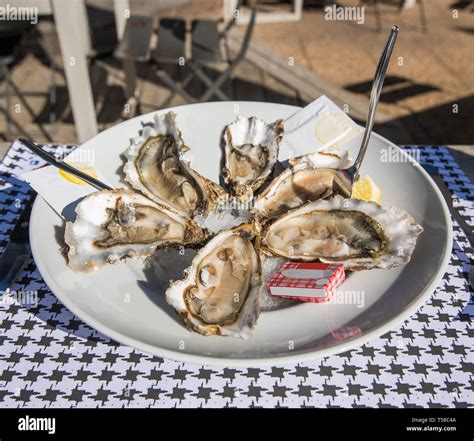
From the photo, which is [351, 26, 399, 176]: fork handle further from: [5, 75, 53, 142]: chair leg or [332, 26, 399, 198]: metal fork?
[5, 75, 53, 142]: chair leg

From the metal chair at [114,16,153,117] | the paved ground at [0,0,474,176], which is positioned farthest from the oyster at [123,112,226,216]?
the paved ground at [0,0,474,176]

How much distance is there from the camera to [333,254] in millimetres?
1101

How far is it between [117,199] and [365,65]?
2913 millimetres

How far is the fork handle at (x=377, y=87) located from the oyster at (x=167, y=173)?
328 mm

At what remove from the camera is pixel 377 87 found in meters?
1.19

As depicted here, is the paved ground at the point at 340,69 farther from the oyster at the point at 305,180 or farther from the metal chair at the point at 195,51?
the oyster at the point at 305,180

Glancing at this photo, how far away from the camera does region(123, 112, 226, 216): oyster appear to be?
1.23m

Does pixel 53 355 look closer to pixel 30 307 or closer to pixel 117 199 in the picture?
pixel 30 307

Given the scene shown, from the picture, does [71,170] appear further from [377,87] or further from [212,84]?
[212,84]

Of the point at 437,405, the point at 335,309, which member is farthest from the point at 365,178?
the point at 437,405

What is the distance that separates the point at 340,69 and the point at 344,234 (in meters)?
2.69

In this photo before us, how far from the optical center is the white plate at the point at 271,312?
0.84 meters

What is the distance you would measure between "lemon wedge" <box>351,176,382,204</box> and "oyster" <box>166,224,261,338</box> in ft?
0.93

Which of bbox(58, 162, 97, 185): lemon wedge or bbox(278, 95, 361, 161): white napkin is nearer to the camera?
bbox(58, 162, 97, 185): lemon wedge
